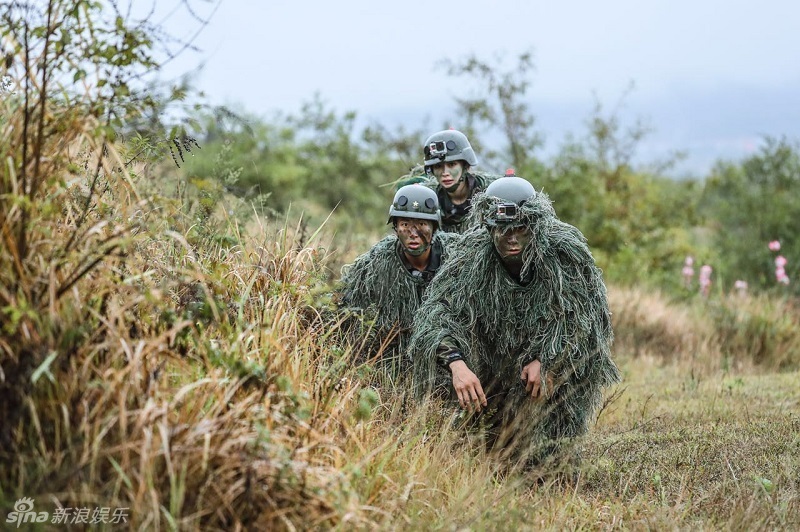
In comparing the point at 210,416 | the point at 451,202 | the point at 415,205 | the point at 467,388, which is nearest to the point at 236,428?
the point at 210,416

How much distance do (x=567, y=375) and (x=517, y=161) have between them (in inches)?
385

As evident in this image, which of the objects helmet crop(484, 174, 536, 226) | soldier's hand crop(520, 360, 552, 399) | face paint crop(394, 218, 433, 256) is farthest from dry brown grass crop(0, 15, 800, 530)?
helmet crop(484, 174, 536, 226)

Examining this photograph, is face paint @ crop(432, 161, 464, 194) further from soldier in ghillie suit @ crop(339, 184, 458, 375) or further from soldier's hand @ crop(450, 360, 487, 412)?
soldier's hand @ crop(450, 360, 487, 412)

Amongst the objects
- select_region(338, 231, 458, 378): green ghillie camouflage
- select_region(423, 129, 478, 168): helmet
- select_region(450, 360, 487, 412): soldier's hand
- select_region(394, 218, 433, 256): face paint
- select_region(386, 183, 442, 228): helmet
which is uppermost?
select_region(423, 129, 478, 168): helmet

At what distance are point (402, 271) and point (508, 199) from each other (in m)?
1.38

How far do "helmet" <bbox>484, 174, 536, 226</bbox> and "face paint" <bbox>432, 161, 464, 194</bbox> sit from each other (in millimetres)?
2114

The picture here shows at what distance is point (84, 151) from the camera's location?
4930mm

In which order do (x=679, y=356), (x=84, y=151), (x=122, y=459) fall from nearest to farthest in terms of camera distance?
1. (x=122, y=459)
2. (x=84, y=151)
3. (x=679, y=356)

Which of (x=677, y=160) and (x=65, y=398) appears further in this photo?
(x=677, y=160)

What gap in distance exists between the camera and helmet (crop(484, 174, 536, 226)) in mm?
5402

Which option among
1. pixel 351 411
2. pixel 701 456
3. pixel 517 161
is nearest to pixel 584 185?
pixel 517 161

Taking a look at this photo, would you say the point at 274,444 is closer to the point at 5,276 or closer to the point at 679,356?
the point at 5,276

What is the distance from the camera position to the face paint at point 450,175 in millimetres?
7645

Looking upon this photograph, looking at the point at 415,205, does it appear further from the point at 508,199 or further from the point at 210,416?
the point at 210,416
